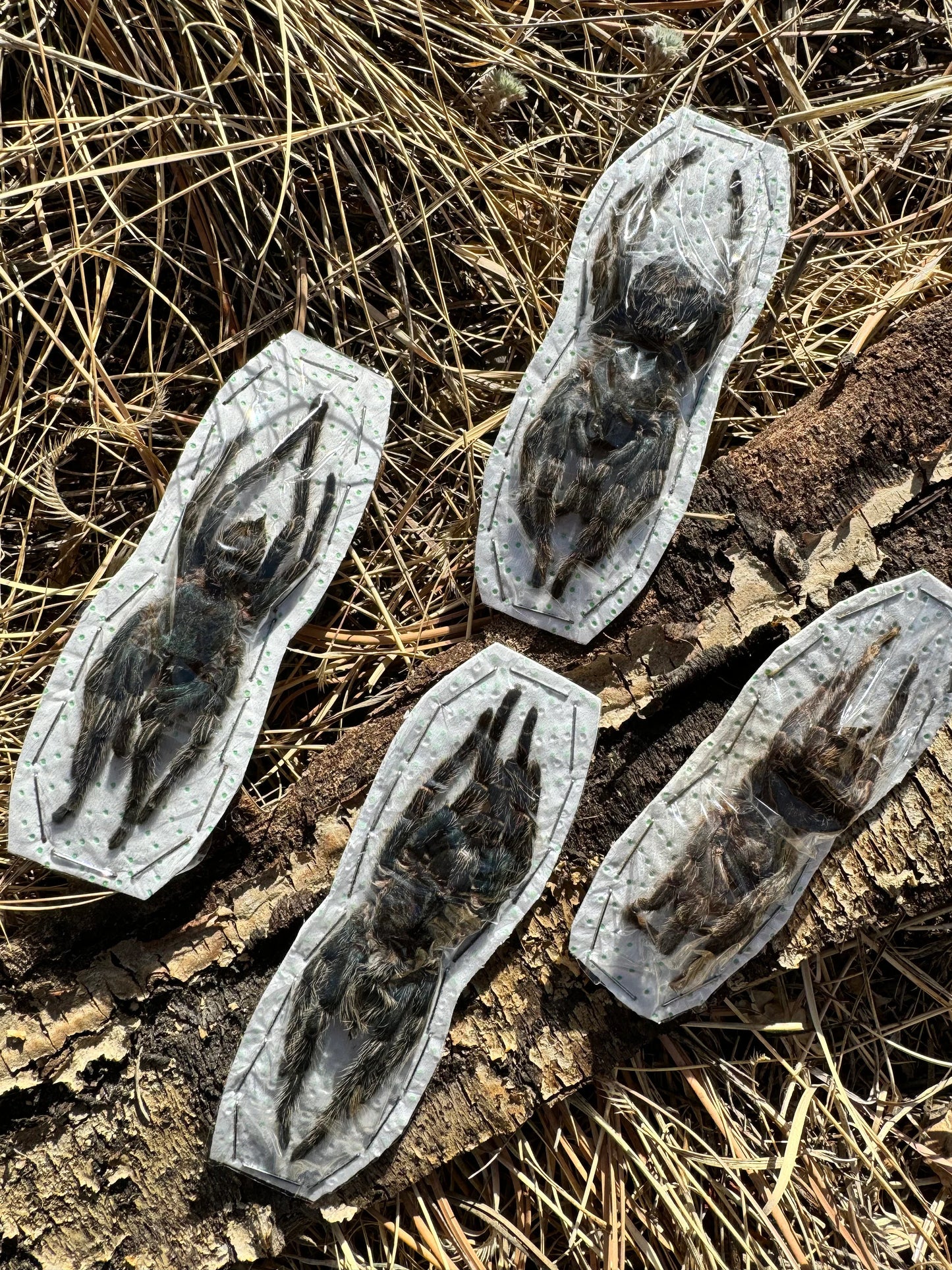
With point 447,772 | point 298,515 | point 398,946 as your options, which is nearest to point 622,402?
point 298,515

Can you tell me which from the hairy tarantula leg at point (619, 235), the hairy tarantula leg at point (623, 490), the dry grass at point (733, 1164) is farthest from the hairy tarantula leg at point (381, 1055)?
the hairy tarantula leg at point (619, 235)

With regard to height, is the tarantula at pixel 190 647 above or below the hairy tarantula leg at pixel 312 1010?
above

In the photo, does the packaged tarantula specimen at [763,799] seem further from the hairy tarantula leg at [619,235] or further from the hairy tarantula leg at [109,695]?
the hairy tarantula leg at [109,695]

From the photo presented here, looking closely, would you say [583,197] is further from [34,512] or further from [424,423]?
[34,512]

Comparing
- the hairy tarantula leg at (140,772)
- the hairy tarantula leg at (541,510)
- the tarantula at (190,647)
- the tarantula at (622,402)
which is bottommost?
the hairy tarantula leg at (140,772)

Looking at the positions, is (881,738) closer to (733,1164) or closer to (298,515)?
(733,1164)

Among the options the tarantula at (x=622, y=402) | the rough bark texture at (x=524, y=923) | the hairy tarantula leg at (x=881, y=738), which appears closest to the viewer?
the rough bark texture at (x=524, y=923)

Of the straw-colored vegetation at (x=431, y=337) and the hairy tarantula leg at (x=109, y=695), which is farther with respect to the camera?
the straw-colored vegetation at (x=431, y=337)
